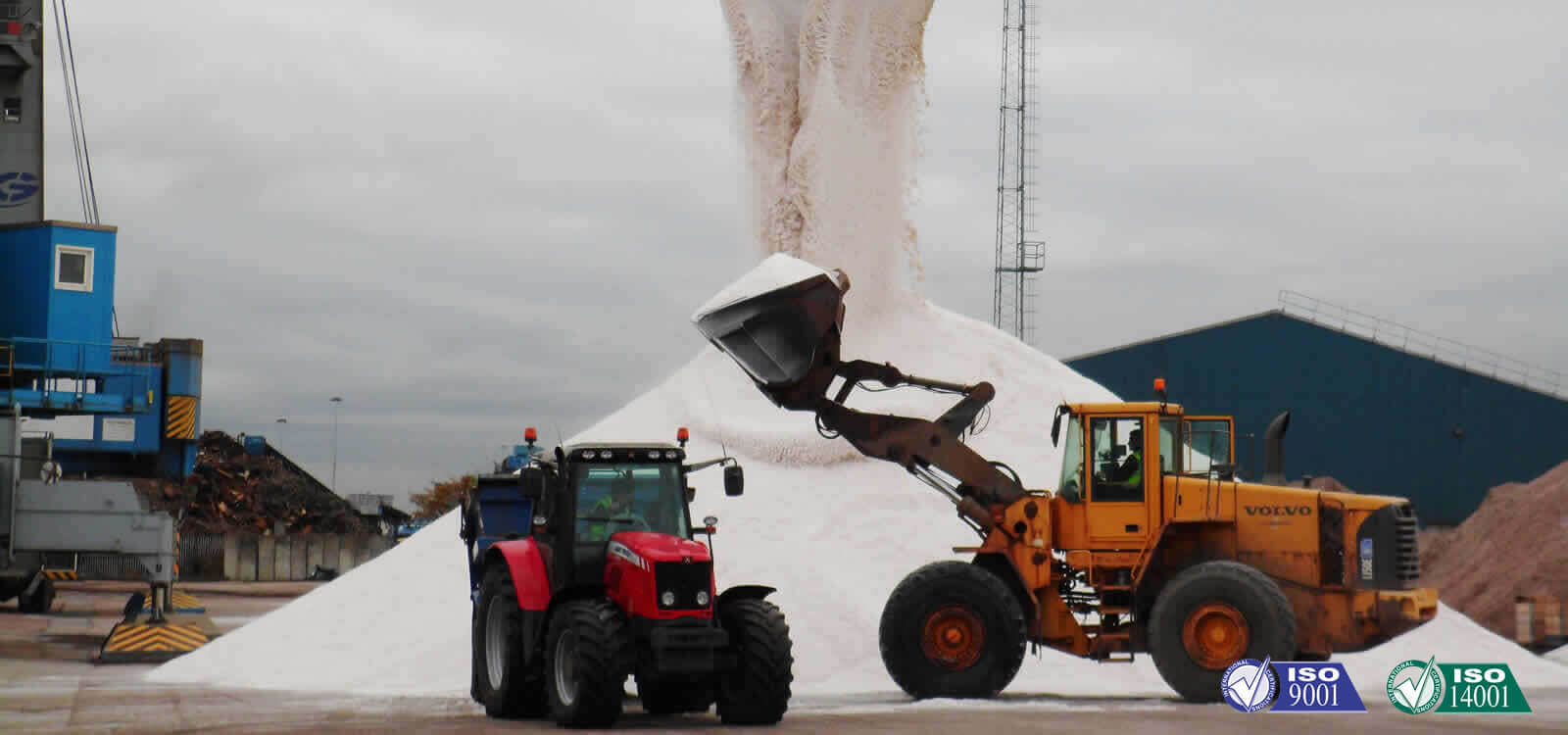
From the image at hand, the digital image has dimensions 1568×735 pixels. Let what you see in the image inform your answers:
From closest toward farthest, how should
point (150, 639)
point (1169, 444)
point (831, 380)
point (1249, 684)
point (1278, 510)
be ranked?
point (1249, 684) → point (831, 380) → point (1278, 510) → point (1169, 444) → point (150, 639)

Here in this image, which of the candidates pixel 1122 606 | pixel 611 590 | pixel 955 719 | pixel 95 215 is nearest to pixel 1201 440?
pixel 1122 606

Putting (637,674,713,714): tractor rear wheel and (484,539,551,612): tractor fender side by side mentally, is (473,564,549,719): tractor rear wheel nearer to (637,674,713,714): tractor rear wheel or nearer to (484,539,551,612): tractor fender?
(484,539,551,612): tractor fender

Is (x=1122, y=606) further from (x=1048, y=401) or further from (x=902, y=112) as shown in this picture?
(x=902, y=112)

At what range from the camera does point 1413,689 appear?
1622 cm

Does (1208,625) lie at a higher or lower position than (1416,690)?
higher

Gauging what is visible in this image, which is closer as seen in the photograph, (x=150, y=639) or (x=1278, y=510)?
(x=1278, y=510)

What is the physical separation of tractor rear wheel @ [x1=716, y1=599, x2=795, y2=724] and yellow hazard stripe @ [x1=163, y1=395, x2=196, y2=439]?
20442 mm

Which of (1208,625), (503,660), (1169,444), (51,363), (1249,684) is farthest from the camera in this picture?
(51,363)

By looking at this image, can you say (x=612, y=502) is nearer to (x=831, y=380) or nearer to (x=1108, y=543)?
(x=831, y=380)

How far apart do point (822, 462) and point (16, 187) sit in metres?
20.1

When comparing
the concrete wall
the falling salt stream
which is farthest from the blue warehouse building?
the concrete wall

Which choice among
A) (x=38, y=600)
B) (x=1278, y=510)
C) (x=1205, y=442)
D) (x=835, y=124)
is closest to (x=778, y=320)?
(x=1205, y=442)

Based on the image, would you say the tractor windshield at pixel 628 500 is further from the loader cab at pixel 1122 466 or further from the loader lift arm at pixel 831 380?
the loader cab at pixel 1122 466

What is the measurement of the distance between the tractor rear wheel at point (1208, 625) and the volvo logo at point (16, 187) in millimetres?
25866
